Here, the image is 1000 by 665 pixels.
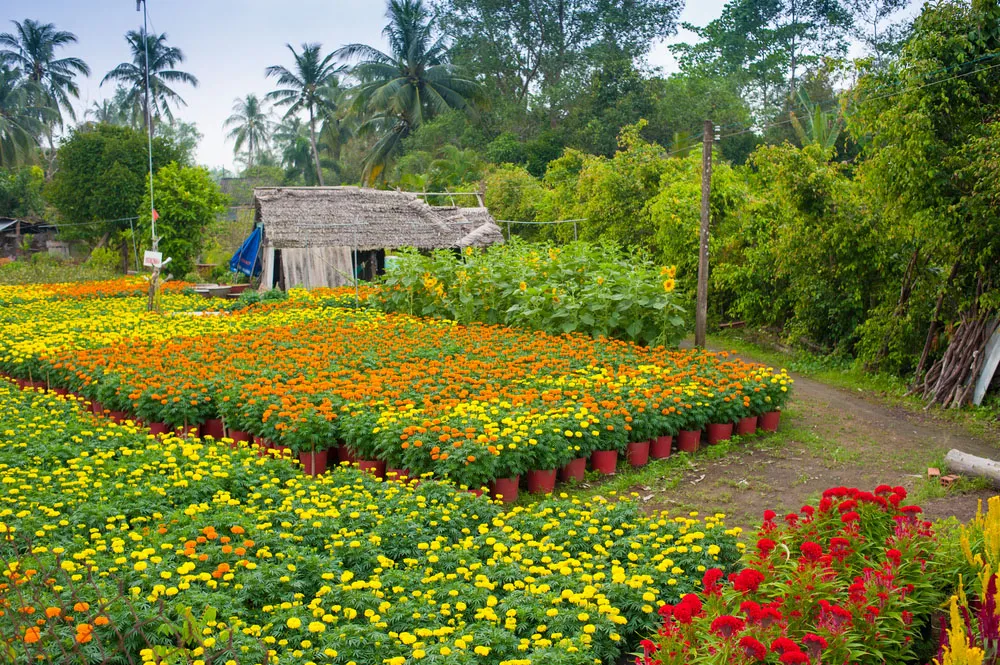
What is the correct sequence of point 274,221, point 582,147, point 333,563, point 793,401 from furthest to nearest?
point 582,147 → point 274,221 → point 793,401 → point 333,563

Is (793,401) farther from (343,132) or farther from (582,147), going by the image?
(343,132)

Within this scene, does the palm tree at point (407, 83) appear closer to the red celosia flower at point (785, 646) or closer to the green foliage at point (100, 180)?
the green foliage at point (100, 180)

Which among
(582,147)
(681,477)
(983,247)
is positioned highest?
(582,147)

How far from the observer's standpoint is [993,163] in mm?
8812

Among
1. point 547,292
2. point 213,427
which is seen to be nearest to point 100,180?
point 547,292

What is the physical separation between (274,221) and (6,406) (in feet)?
46.0

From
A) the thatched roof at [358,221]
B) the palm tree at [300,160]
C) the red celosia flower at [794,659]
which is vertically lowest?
the red celosia flower at [794,659]

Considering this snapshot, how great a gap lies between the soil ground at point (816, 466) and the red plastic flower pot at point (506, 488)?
2.74 feet

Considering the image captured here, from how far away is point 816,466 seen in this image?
8.02 metres

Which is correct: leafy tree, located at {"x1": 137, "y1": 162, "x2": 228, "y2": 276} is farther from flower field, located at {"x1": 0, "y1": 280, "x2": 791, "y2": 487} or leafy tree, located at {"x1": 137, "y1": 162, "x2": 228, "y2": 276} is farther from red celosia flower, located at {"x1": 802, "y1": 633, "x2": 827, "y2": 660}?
red celosia flower, located at {"x1": 802, "y1": 633, "x2": 827, "y2": 660}

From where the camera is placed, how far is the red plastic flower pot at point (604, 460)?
7.49 meters

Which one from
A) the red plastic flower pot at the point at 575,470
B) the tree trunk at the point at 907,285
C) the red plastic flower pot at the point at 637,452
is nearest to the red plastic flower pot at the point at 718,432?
the red plastic flower pot at the point at 637,452

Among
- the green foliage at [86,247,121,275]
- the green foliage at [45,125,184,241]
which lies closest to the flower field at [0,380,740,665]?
the green foliage at [86,247,121,275]

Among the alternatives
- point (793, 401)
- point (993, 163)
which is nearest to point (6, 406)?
point (793, 401)
